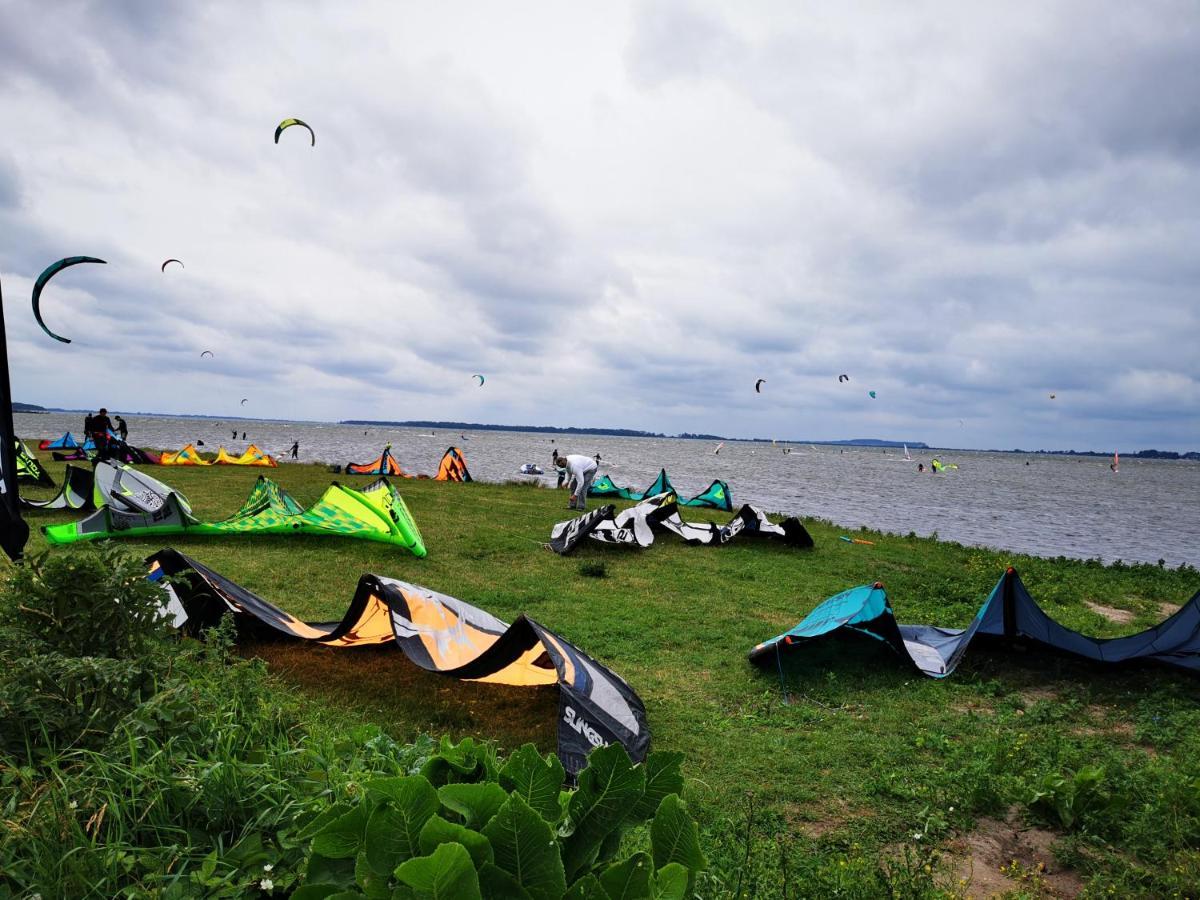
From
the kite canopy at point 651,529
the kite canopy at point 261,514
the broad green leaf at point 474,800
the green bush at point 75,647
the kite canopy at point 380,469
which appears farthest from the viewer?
the kite canopy at point 380,469

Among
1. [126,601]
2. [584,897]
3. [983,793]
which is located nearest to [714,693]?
[983,793]

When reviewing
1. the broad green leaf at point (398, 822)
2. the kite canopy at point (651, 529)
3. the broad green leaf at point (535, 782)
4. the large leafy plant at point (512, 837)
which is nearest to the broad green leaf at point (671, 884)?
the large leafy plant at point (512, 837)

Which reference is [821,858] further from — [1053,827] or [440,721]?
[440,721]

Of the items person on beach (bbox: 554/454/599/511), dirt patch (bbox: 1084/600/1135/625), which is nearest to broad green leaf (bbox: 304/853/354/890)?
dirt patch (bbox: 1084/600/1135/625)

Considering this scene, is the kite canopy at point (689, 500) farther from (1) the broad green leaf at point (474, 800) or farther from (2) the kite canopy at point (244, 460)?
(1) the broad green leaf at point (474, 800)

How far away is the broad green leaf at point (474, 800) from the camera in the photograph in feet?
4.80

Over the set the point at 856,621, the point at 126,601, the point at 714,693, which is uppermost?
the point at 126,601

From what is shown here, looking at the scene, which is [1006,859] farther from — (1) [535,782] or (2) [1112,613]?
(2) [1112,613]

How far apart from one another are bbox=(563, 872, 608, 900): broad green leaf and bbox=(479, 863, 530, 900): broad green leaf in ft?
0.33

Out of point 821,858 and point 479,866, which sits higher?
point 479,866

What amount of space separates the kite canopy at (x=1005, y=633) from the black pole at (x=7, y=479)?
7.10 metres

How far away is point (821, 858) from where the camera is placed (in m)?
4.38

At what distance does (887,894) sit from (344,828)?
343cm

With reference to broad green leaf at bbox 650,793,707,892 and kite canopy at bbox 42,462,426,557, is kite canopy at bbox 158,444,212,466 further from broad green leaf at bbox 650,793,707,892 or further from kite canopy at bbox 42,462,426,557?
broad green leaf at bbox 650,793,707,892
